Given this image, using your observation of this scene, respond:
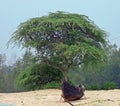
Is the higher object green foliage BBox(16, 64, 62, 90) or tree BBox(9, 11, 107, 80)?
tree BBox(9, 11, 107, 80)

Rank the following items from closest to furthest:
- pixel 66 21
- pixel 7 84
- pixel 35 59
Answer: pixel 66 21
pixel 35 59
pixel 7 84

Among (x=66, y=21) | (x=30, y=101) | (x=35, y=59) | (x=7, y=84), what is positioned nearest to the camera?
(x=30, y=101)

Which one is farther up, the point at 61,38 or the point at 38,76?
the point at 61,38

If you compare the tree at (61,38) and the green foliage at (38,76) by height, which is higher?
the tree at (61,38)

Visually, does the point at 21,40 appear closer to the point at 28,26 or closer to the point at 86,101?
the point at 28,26

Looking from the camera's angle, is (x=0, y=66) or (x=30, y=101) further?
(x=0, y=66)

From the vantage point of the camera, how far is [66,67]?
56.5 ft

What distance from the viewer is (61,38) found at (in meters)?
17.3

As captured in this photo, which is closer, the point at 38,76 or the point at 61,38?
the point at 61,38

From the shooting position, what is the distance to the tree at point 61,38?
54.2 ft

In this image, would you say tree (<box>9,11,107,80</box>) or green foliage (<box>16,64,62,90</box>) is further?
green foliage (<box>16,64,62,90</box>)

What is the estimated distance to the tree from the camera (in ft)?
54.2

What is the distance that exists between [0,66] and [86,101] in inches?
875

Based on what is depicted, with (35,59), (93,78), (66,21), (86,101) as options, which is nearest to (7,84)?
(93,78)
